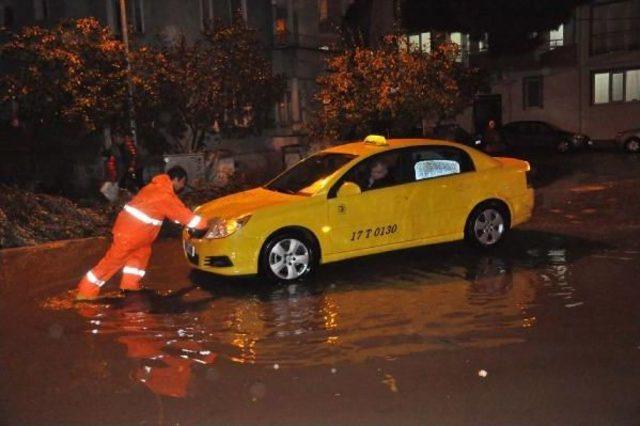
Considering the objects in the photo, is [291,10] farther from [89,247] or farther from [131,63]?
[89,247]

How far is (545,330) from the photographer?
20.8ft

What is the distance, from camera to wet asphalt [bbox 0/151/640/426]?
4867 mm

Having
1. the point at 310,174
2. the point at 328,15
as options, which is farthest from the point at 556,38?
the point at 310,174

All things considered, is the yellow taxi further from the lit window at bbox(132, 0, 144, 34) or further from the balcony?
the balcony

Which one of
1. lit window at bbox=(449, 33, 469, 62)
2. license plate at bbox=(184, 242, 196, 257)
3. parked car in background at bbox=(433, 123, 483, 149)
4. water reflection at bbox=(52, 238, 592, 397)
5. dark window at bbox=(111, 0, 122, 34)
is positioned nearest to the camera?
water reflection at bbox=(52, 238, 592, 397)

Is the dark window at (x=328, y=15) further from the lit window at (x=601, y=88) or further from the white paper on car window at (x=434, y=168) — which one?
the white paper on car window at (x=434, y=168)

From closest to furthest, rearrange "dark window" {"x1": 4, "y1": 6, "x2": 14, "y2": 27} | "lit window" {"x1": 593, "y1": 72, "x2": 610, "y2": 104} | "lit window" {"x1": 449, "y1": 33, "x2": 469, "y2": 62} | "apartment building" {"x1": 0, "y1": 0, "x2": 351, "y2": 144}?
"apartment building" {"x1": 0, "y1": 0, "x2": 351, "y2": 144} < "dark window" {"x1": 4, "y1": 6, "x2": 14, "y2": 27} < "lit window" {"x1": 593, "y1": 72, "x2": 610, "y2": 104} < "lit window" {"x1": 449, "y1": 33, "x2": 469, "y2": 62}

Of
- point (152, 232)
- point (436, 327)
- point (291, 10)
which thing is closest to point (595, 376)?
point (436, 327)

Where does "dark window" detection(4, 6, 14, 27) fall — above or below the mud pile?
above

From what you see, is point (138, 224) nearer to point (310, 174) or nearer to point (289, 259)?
point (289, 259)

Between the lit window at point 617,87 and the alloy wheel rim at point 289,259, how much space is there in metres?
28.3

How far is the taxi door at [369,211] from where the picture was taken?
27.7 ft

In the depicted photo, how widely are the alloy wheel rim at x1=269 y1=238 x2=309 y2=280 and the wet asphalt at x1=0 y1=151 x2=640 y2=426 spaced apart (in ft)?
0.52

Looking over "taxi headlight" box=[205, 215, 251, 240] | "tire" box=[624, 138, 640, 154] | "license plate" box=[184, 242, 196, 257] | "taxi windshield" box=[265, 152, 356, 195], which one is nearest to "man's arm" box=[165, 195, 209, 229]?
"taxi headlight" box=[205, 215, 251, 240]
